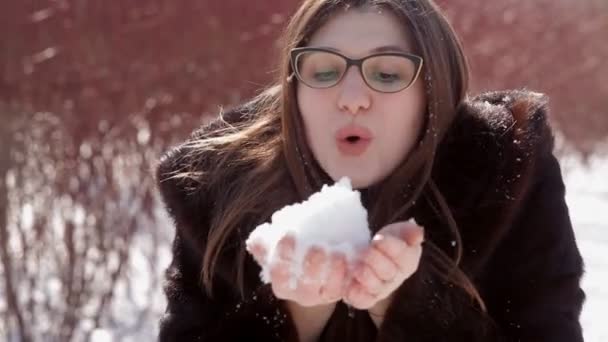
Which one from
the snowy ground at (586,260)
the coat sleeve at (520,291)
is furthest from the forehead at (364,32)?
the snowy ground at (586,260)

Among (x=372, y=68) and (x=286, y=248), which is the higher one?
(x=372, y=68)

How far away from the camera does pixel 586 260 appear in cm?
698

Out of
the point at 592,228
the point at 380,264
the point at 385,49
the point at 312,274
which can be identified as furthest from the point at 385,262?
the point at 592,228

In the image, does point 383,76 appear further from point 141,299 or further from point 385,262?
point 141,299

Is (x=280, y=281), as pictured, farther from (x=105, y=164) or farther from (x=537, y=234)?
(x=105, y=164)

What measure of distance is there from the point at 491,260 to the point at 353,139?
42 cm

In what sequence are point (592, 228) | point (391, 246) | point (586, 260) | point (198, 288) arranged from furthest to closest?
point (592, 228) → point (586, 260) → point (198, 288) → point (391, 246)

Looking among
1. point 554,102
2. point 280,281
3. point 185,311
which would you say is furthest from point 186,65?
point 554,102

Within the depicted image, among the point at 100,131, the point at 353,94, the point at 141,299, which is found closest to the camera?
the point at 353,94

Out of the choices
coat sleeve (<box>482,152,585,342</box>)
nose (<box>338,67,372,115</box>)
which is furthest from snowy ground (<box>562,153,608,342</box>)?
nose (<box>338,67,372,115</box>)

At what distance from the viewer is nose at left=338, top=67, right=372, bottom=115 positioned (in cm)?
204

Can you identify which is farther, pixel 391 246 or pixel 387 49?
pixel 387 49

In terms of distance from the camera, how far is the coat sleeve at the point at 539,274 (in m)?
2.14

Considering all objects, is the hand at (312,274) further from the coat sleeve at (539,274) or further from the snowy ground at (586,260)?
the snowy ground at (586,260)
